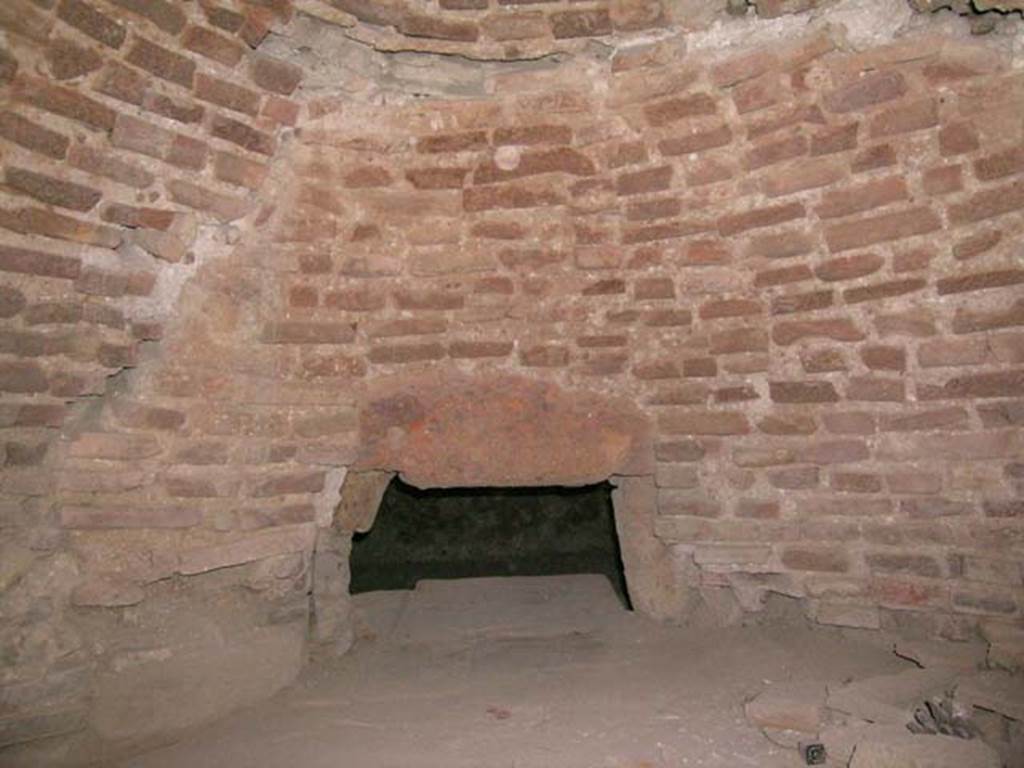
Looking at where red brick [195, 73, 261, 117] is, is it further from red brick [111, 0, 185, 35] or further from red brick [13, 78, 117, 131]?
red brick [13, 78, 117, 131]

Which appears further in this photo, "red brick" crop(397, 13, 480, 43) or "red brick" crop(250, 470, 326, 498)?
"red brick" crop(250, 470, 326, 498)

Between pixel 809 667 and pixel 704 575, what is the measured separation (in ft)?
1.68

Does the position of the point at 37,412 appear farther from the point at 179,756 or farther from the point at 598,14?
the point at 598,14

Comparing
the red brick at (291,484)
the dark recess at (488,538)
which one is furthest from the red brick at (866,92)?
the dark recess at (488,538)

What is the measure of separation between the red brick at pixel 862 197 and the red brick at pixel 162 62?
6.83 ft

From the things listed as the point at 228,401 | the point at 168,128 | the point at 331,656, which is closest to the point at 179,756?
the point at 331,656

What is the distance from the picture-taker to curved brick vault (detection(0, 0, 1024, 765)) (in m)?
2.12

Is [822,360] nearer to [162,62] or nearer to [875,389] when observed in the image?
[875,389]

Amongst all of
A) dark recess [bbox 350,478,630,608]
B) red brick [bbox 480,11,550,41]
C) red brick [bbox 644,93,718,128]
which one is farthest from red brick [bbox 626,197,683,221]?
dark recess [bbox 350,478,630,608]

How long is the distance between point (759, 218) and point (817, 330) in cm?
45

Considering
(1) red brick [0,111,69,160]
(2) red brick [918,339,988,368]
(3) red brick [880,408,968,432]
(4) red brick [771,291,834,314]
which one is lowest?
(3) red brick [880,408,968,432]

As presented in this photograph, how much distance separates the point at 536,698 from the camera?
2568 millimetres

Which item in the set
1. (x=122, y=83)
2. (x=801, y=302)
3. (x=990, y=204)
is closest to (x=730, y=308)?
(x=801, y=302)

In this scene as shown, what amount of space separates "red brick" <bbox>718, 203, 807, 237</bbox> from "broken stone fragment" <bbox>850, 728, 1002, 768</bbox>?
1.64 meters
